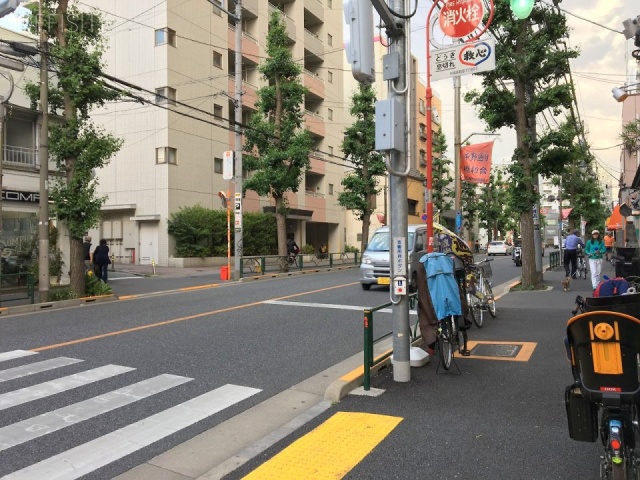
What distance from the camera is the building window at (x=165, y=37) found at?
89.2 ft

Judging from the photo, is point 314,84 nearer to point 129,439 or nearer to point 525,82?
point 525,82

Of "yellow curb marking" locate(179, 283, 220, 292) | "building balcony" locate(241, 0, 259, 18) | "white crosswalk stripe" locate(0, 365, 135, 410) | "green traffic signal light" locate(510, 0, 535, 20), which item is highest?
"building balcony" locate(241, 0, 259, 18)

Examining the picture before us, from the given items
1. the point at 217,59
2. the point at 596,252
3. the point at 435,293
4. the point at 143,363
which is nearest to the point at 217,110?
the point at 217,59

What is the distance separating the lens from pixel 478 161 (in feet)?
51.6

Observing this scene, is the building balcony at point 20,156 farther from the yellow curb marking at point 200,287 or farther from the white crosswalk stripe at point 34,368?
the white crosswalk stripe at point 34,368

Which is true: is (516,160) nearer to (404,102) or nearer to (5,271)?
(404,102)

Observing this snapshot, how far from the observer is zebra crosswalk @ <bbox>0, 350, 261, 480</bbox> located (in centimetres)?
393

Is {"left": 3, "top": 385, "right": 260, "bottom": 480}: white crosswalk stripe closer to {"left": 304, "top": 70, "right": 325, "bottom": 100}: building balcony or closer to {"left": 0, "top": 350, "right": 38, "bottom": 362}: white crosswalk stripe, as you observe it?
{"left": 0, "top": 350, "right": 38, "bottom": 362}: white crosswalk stripe

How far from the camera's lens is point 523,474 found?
3.52 metres

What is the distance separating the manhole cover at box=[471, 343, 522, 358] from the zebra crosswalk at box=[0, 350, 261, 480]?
3.38 meters

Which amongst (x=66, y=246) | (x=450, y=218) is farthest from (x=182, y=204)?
(x=450, y=218)

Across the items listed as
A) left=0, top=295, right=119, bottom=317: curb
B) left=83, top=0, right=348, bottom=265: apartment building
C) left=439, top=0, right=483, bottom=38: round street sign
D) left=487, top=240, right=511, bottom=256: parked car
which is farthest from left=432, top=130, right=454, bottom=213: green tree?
left=439, top=0, right=483, bottom=38: round street sign

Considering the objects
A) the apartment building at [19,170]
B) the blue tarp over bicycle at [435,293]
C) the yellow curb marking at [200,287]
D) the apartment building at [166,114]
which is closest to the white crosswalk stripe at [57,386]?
the blue tarp over bicycle at [435,293]

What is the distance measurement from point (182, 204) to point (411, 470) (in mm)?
25971
